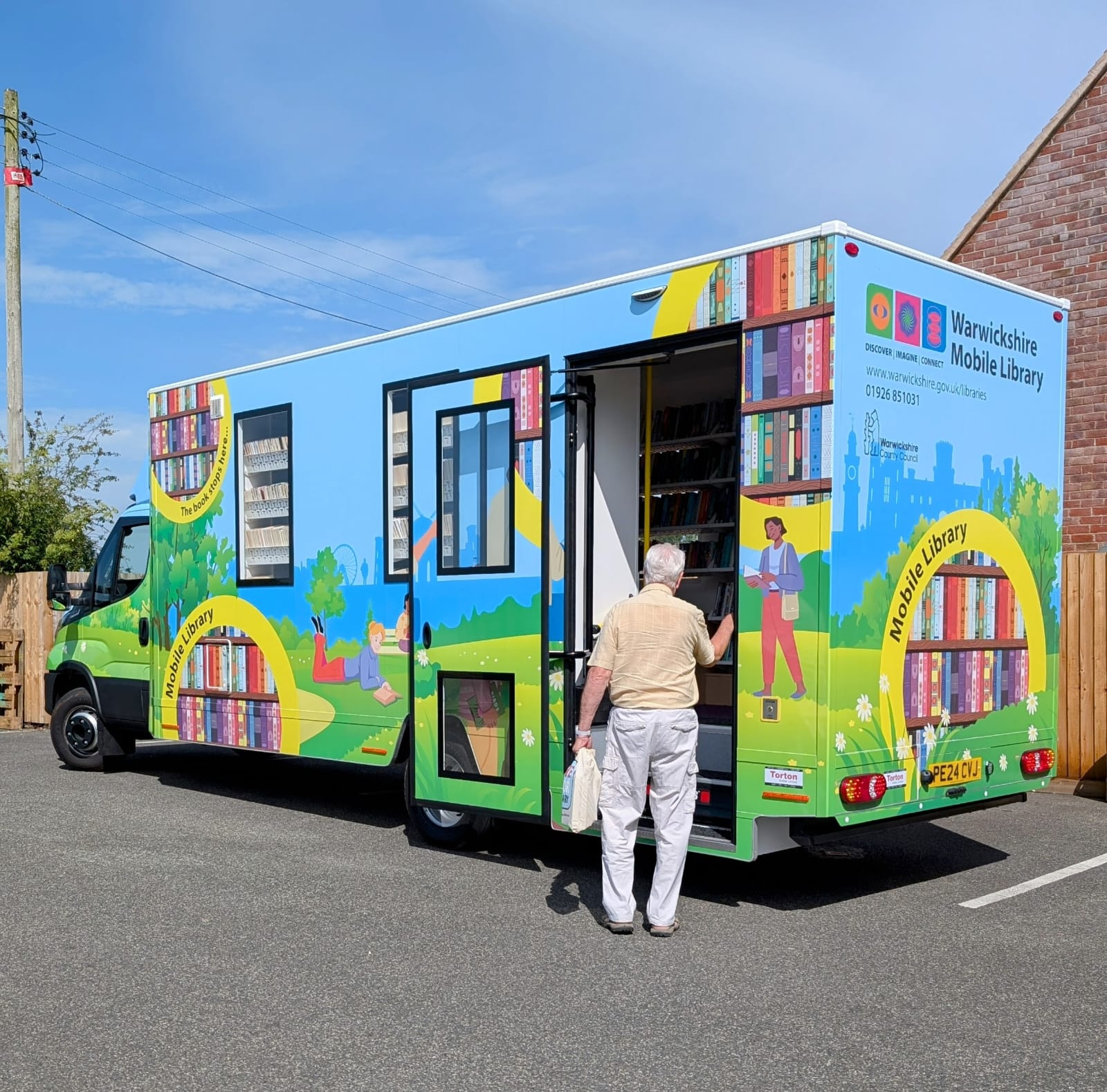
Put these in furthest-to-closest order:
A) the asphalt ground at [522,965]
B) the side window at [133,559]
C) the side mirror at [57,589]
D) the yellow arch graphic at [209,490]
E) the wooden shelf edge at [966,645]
Answer: 1. the side mirror at [57,589]
2. the side window at [133,559]
3. the yellow arch graphic at [209,490]
4. the wooden shelf edge at [966,645]
5. the asphalt ground at [522,965]

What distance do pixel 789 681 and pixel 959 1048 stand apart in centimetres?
171

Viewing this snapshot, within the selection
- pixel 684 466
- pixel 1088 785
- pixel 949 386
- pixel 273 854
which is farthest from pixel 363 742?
pixel 1088 785

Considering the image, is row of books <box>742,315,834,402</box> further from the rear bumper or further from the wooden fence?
the wooden fence

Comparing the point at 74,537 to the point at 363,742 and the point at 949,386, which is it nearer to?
the point at 363,742

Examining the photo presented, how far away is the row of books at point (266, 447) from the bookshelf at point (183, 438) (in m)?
0.29

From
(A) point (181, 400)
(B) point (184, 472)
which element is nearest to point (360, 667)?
(B) point (184, 472)

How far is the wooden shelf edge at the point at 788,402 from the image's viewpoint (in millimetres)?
5309

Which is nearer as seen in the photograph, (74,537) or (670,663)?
(670,663)

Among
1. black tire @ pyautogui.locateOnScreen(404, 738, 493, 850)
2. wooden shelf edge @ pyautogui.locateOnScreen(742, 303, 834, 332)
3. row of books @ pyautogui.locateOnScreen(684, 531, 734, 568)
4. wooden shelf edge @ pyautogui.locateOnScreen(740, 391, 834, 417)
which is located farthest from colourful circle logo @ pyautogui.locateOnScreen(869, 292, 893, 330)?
black tire @ pyautogui.locateOnScreen(404, 738, 493, 850)

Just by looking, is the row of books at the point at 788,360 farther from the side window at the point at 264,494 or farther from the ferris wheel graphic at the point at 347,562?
the side window at the point at 264,494

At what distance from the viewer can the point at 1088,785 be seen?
9.09 metres

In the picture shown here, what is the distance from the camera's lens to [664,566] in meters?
5.66

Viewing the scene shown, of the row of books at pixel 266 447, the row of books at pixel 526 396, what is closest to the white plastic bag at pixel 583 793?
the row of books at pixel 526 396

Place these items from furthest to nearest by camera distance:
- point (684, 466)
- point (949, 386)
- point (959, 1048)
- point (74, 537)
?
point (74, 537) → point (684, 466) → point (949, 386) → point (959, 1048)
